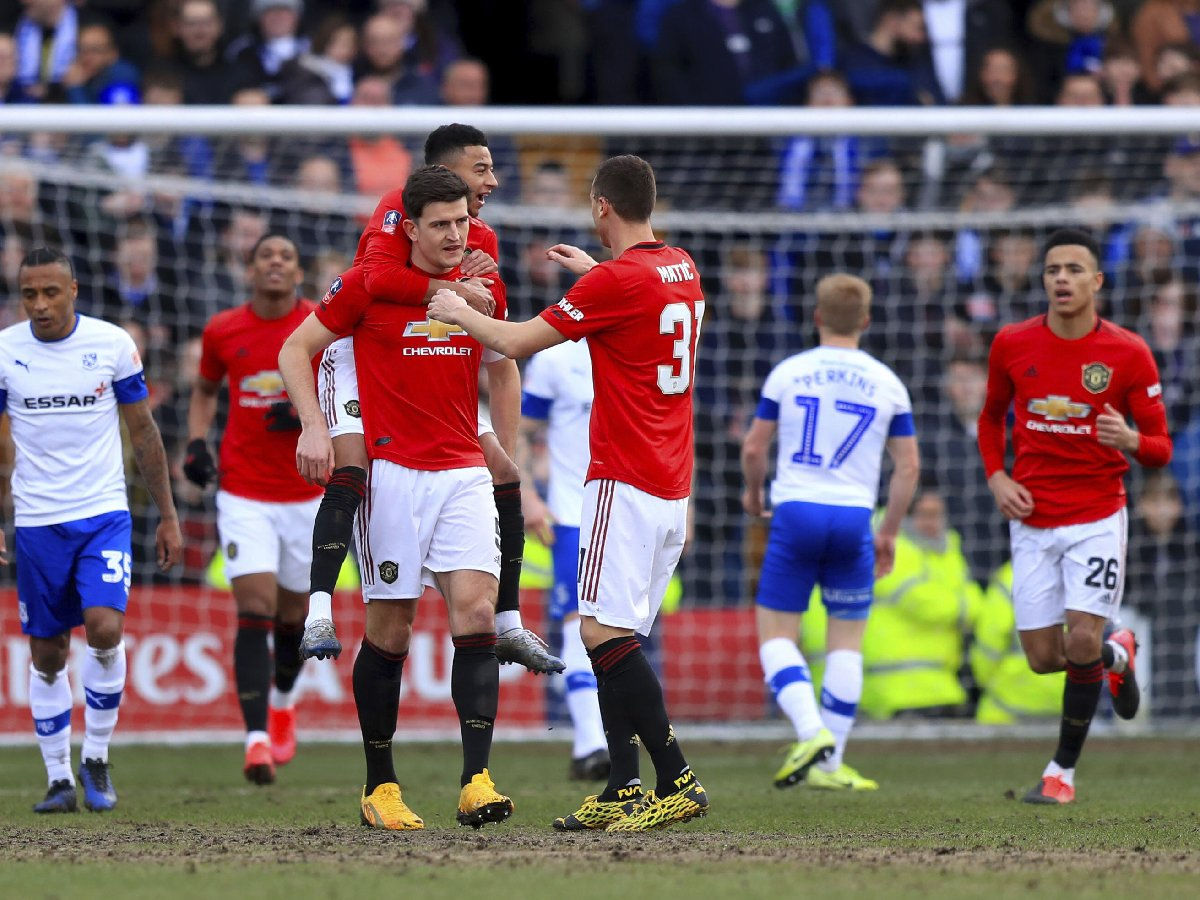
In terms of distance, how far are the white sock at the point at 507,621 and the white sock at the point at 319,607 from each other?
2.69 ft

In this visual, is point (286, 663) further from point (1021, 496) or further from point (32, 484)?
point (1021, 496)

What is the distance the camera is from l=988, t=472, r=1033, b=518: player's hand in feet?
29.1

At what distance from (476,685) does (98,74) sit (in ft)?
29.8

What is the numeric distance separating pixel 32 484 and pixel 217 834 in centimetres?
225

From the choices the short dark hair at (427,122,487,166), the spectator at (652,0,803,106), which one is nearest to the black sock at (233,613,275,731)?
the short dark hair at (427,122,487,166)

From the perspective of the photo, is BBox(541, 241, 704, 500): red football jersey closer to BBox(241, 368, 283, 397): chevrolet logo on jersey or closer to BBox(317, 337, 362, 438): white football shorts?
BBox(317, 337, 362, 438): white football shorts

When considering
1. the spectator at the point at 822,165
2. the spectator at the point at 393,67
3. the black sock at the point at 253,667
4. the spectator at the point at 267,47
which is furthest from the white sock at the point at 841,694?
the spectator at the point at 267,47

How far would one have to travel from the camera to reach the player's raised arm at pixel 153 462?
8656 mm

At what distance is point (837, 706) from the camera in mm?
9523

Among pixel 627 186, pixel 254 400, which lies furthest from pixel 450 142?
pixel 254 400

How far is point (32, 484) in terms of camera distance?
27.8 ft

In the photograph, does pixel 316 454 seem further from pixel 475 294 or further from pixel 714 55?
pixel 714 55

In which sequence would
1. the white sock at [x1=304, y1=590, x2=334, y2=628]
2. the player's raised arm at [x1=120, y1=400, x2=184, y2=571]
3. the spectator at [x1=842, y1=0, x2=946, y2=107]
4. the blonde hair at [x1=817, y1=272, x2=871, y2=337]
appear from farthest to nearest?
1. the spectator at [x1=842, y1=0, x2=946, y2=107]
2. the blonde hair at [x1=817, y1=272, x2=871, y2=337]
3. the player's raised arm at [x1=120, y1=400, x2=184, y2=571]
4. the white sock at [x1=304, y1=590, x2=334, y2=628]

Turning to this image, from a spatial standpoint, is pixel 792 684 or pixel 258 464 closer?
pixel 792 684
